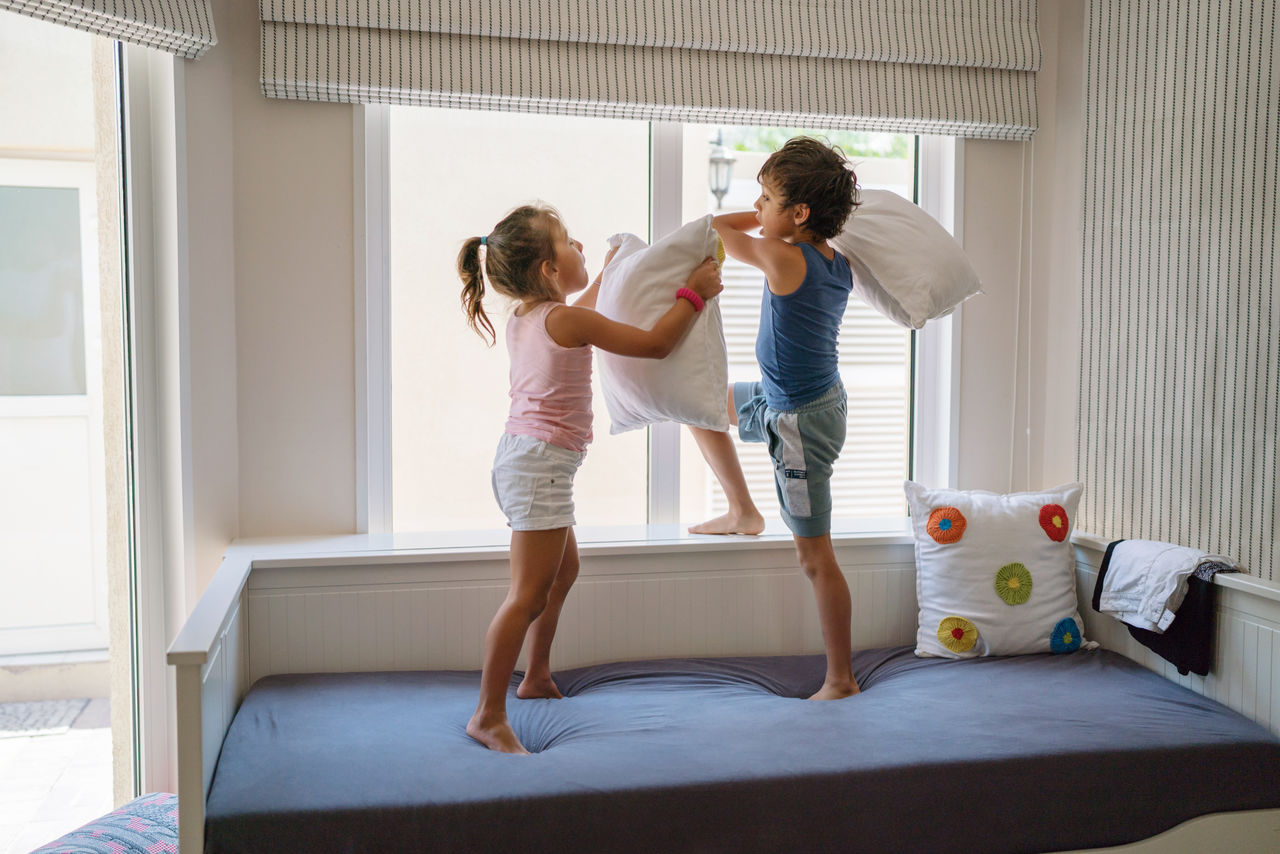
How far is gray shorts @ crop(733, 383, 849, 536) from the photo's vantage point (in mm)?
2146

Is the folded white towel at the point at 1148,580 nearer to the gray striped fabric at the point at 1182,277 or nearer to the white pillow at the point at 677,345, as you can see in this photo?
the gray striped fabric at the point at 1182,277

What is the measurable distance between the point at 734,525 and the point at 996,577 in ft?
2.06

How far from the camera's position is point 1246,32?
201cm

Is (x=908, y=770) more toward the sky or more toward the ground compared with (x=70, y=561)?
more toward the ground

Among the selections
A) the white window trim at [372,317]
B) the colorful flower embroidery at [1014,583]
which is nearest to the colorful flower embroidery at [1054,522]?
the colorful flower embroidery at [1014,583]

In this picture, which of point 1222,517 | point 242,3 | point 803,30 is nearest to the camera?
point 1222,517

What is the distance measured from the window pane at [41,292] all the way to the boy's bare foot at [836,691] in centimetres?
Answer: 167

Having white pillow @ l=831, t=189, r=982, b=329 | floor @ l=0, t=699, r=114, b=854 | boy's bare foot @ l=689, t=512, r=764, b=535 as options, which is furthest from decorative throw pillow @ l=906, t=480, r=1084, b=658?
floor @ l=0, t=699, r=114, b=854

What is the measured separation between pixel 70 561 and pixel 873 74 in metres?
2.17

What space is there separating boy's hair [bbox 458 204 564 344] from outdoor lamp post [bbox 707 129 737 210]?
0.75m

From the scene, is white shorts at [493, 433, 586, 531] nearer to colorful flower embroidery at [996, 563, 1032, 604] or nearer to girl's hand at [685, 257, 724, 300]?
girl's hand at [685, 257, 724, 300]

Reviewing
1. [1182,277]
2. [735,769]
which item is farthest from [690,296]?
[1182,277]

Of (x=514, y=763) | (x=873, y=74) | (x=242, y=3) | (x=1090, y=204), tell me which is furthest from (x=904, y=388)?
(x=242, y=3)

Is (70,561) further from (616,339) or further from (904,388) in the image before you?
(904,388)
